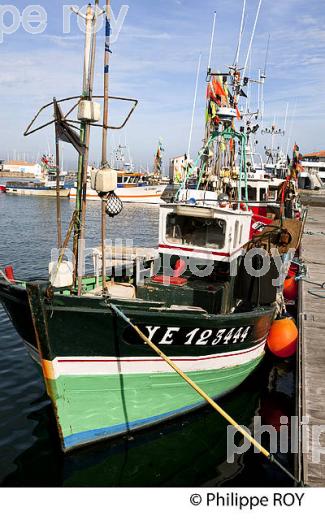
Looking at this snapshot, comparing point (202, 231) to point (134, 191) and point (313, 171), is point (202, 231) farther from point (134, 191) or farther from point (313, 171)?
point (313, 171)

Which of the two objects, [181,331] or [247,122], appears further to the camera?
[247,122]

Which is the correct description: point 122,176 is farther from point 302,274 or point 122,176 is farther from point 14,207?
point 302,274

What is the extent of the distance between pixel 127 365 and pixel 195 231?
3782 millimetres

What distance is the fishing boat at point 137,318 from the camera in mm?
6992

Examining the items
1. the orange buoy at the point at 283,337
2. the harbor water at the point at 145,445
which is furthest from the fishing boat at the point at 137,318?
the orange buoy at the point at 283,337

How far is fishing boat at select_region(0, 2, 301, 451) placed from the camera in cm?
699

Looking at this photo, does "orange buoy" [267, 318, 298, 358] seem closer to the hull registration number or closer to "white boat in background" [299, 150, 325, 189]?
the hull registration number

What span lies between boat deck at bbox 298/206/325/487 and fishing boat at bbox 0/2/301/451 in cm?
122

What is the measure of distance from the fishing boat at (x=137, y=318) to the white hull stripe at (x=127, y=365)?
0.02 m

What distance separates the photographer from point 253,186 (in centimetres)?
2348

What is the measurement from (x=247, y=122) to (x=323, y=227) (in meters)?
10.9

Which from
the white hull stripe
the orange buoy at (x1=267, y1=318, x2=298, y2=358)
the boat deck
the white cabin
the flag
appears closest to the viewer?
the boat deck

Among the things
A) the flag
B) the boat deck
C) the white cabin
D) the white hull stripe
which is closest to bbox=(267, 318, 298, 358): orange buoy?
the boat deck

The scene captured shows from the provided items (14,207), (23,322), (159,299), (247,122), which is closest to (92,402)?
(23,322)
